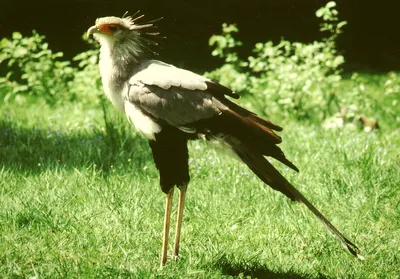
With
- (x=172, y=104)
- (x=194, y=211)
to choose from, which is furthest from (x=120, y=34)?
(x=194, y=211)

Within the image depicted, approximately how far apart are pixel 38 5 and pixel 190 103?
7168 mm

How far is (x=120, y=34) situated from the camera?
3.03m

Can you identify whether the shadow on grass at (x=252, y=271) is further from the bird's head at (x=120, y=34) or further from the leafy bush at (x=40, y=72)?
the leafy bush at (x=40, y=72)

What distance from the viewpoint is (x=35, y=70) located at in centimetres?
693

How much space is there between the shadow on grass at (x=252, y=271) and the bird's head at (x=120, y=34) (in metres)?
1.27

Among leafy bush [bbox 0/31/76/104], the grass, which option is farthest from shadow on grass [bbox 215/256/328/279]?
leafy bush [bbox 0/31/76/104]

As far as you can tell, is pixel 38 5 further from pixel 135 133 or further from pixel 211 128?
pixel 211 128

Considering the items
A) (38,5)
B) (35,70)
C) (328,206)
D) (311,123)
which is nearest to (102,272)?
(328,206)

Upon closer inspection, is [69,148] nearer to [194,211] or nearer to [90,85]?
[194,211]

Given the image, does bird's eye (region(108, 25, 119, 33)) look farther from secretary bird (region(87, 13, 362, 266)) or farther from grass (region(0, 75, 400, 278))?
grass (region(0, 75, 400, 278))

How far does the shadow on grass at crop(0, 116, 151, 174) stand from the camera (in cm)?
441

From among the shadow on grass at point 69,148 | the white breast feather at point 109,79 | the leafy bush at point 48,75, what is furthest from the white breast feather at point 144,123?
the leafy bush at point 48,75

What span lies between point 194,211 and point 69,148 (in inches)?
60.3

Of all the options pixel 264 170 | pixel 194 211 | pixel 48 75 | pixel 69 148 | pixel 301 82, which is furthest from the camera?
pixel 48 75
